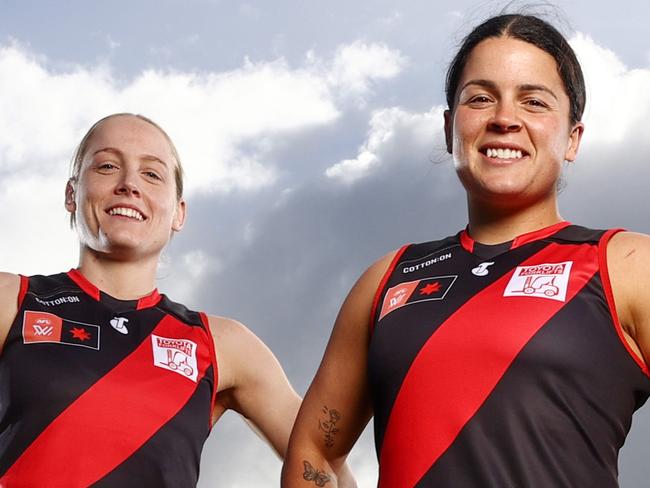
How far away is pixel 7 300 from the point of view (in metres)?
4.71

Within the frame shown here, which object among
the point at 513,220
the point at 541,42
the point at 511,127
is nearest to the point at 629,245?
the point at 513,220

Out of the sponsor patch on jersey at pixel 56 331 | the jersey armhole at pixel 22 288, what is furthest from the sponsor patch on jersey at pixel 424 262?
the jersey armhole at pixel 22 288

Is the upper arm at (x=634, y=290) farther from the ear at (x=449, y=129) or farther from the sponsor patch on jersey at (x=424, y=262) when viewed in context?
the ear at (x=449, y=129)

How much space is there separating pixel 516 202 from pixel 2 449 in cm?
267

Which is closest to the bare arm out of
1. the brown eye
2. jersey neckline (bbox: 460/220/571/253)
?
jersey neckline (bbox: 460/220/571/253)

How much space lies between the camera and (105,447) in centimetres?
425

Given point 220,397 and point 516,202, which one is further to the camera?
point 220,397

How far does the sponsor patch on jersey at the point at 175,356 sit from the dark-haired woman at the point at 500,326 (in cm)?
121

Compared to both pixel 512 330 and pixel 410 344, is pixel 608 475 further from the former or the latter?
pixel 410 344

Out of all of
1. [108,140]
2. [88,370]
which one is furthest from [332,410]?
[108,140]

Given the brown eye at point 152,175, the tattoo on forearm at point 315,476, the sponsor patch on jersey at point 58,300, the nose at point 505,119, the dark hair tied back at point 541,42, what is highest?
the brown eye at point 152,175

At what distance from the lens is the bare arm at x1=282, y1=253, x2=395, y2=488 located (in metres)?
3.61

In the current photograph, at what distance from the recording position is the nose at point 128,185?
16.5ft

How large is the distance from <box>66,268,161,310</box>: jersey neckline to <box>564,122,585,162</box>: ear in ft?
8.30
